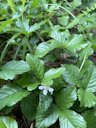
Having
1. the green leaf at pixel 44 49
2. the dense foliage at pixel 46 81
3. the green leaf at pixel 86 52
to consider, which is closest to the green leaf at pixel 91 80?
the dense foliage at pixel 46 81

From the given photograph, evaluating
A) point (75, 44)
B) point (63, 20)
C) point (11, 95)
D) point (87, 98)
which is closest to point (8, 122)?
point (11, 95)

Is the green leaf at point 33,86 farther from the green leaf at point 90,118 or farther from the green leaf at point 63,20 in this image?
the green leaf at point 63,20

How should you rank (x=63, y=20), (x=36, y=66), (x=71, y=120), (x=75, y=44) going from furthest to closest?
(x=63, y=20)
(x=75, y=44)
(x=36, y=66)
(x=71, y=120)

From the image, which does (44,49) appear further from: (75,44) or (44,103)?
(44,103)

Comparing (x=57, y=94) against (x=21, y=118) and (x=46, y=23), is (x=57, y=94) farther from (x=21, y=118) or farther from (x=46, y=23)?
(x=46, y=23)

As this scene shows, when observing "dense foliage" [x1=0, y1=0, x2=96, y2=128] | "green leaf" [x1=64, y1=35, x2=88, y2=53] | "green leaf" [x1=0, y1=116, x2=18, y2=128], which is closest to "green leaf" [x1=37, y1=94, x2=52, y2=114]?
"dense foliage" [x1=0, y1=0, x2=96, y2=128]

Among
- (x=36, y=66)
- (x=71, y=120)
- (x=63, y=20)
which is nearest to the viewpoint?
(x=71, y=120)

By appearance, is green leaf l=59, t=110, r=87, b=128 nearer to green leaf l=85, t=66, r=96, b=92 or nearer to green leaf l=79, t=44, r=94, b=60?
green leaf l=85, t=66, r=96, b=92
